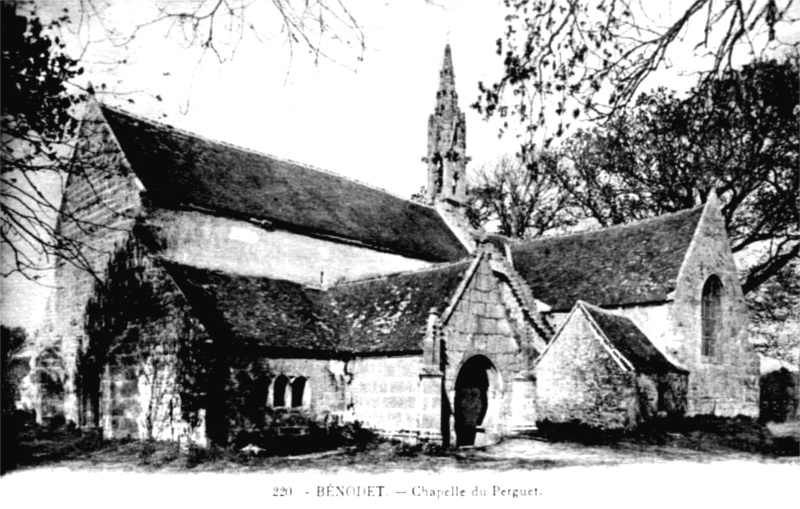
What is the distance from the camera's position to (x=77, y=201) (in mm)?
14094

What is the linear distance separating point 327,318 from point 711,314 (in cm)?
978

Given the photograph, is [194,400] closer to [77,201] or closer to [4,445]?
[4,445]

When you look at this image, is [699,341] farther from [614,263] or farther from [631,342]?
[614,263]

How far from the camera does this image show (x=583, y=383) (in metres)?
14.9

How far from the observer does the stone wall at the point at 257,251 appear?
13883mm

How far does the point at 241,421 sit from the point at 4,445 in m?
4.34

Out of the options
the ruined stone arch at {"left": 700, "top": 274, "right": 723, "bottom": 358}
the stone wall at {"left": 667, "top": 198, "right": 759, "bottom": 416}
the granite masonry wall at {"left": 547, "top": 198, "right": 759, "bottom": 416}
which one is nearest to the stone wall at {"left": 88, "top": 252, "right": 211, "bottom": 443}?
the granite masonry wall at {"left": 547, "top": 198, "right": 759, "bottom": 416}

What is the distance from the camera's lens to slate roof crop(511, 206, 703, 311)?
16.8m

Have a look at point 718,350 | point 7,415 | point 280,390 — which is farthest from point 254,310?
point 718,350

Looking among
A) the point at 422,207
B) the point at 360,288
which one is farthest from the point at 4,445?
the point at 422,207

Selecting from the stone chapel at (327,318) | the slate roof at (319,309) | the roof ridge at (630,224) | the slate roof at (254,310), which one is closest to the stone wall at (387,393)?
the stone chapel at (327,318)

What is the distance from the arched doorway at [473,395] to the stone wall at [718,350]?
5.39m

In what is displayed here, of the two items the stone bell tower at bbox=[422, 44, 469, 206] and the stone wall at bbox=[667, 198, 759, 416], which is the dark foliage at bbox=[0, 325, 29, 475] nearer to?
the stone wall at bbox=[667, 198, 759, 416]

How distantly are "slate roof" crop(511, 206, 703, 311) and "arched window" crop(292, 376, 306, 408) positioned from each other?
8141 mm
